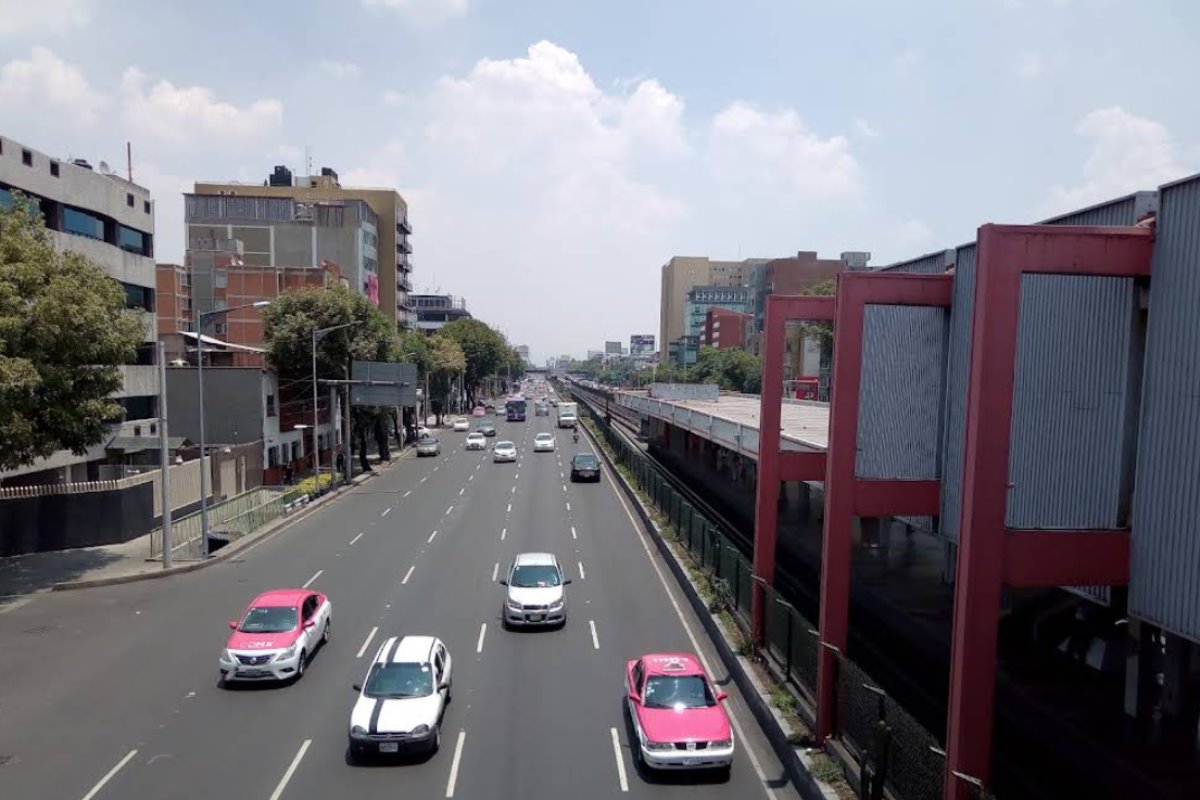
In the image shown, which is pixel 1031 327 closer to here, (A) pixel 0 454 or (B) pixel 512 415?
(A) pixel 0 454

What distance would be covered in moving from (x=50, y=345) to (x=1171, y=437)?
26.4m

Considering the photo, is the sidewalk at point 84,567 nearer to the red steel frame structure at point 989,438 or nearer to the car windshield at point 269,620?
the car windshield at point 269,620

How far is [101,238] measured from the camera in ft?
119

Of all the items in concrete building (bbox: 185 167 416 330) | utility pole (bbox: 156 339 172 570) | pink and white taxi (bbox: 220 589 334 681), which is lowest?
pink and white taxi (bbox: 220 589 334 681)

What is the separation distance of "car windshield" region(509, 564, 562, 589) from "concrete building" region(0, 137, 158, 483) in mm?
16167

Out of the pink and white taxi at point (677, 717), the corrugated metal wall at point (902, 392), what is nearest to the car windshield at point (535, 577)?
the pink and white taxi at point (677, 717)

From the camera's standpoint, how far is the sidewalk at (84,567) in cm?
2508

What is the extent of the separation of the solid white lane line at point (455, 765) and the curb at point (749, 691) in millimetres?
5393

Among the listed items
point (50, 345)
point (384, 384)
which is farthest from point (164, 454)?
point (384, 384)

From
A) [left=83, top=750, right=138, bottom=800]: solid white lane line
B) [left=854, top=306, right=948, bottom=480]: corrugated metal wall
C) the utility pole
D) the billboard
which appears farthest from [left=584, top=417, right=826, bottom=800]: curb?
the billboard

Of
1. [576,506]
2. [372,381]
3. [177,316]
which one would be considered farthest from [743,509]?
[177,316]

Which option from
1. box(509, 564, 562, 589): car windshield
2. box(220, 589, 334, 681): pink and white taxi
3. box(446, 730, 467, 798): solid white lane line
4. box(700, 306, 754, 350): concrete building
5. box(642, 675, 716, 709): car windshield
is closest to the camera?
box(446, 730, 467, 798): solid white lane line

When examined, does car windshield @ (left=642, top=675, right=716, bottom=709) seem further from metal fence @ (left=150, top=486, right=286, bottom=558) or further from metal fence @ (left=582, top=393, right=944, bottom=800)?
metal fence @ (left=150, top=486, right=286, bottom=558)

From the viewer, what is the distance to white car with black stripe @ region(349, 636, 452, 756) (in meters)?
13.3
